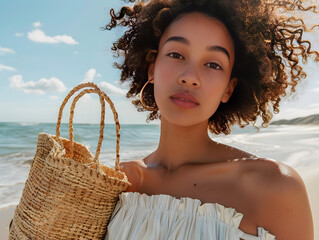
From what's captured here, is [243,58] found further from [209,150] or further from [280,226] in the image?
[280,226]

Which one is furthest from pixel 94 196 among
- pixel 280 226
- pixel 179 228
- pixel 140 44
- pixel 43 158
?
pixel 140 44

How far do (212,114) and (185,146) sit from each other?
0.89 ft

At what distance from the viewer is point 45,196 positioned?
169cm

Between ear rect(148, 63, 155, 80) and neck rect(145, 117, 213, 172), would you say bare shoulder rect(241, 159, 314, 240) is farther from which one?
ear rect(148, 63, 155, 80)

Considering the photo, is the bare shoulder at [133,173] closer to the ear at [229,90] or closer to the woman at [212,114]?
the woman at [212,114]

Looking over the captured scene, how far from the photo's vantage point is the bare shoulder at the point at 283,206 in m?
1.59

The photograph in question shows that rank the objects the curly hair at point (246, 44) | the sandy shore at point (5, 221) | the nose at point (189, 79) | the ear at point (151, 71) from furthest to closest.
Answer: the sandy shore at point (5, 221) → the ear at point (151, 71) → the curly hair at point (246, 44) → the nose at point (189, 79)

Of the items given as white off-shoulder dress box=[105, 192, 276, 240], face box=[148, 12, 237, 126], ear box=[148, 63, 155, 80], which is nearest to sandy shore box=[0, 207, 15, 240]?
white off-shoulder dress box=[105, 192, 276, 240]

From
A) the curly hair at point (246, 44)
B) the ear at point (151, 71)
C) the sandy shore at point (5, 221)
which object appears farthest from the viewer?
the sandy shore at point (5, 221)

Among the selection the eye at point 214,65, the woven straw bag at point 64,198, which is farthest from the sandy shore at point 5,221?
the eye at point 214,65

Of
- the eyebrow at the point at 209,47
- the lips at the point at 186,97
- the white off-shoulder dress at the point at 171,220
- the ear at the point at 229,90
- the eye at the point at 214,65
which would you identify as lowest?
the white off-shoulder dress at the point at 171,220

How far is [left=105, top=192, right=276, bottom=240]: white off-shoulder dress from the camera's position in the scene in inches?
64.4

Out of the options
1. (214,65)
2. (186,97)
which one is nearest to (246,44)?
(214,65)

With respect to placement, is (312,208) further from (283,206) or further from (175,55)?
(175,55)
